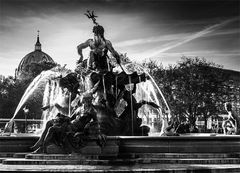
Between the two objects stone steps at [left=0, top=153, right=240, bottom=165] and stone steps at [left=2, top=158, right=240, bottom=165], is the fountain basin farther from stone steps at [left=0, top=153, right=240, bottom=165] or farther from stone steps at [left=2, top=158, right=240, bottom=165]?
stone steps at [left=2, top=158, right=240, bottom=165]

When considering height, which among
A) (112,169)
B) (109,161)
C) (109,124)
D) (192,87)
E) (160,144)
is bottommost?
(112,169)

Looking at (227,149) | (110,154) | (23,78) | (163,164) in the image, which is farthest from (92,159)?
(23,78)

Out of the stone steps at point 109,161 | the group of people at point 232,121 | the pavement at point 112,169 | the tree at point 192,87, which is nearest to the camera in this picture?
the pavement at point 112,169

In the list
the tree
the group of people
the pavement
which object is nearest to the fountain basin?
the pavement

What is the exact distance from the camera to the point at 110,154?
12648 mm

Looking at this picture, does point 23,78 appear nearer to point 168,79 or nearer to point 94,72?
point 168,79

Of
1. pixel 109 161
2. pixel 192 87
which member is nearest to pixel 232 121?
pixel 109 161

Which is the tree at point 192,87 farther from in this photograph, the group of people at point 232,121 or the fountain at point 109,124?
the group of people at point 232,121

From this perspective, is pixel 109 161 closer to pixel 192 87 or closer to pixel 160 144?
pixel 160 144

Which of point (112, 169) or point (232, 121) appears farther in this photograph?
point (232, 121)

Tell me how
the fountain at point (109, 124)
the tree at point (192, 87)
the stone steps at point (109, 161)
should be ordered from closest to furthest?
1. the stone steps at point (109, 161)
2. the fountain at point (109, 124)
3. the tree at point (192, 87)

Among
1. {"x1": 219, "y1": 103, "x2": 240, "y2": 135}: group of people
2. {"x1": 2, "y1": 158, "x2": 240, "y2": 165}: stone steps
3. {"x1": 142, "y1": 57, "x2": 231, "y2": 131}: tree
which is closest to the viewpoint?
{"x1": 2, "y1": 158, "x2": 240, "y2": 165}: stone steps

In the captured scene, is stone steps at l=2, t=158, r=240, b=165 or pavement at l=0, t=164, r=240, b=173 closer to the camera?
pavement at l=0, t=164, r=240, b=173

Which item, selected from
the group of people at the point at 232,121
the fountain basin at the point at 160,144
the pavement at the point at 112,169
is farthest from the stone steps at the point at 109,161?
the group of people at the point at 232,121
